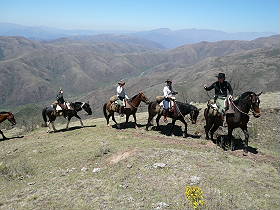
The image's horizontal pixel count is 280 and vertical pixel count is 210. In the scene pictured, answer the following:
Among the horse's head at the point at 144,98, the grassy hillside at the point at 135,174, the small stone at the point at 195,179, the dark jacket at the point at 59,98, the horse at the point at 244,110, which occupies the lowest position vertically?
the grassy hillside at the point at 135,174

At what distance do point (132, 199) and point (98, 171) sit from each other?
281 cm

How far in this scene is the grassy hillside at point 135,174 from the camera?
862 cm

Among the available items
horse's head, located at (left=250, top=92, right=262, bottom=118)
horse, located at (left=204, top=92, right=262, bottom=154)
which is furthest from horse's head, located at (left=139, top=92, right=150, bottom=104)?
horse's head, located at (left=250, top=92, right=262, bottom=118)

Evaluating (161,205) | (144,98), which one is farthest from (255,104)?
(144,98)

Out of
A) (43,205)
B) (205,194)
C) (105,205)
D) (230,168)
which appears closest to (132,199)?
(105,205)

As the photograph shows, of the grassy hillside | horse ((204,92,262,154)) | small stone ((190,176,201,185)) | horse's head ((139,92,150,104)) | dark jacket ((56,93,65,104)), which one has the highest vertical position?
horse ((204,92,262,154))

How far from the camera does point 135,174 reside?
33.9 ft

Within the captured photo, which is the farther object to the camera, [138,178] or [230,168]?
[230,168]

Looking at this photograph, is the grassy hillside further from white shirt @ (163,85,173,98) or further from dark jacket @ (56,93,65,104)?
dark jacket @ (56,93,65,104)

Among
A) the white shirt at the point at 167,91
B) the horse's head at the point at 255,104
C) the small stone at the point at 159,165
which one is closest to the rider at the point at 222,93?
the horse's head at the point at 255,104

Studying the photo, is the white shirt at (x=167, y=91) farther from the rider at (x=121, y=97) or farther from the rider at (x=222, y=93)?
the rider at (x=121, y=97)

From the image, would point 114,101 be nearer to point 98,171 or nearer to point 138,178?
point 98,171

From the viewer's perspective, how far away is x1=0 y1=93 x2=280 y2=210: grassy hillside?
8625 mm

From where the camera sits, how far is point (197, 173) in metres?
10.0
